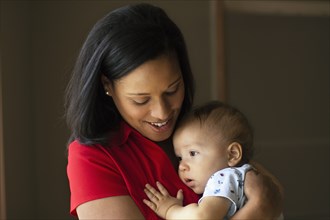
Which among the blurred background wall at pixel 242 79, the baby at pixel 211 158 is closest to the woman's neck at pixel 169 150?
the baby at pixel 211 158

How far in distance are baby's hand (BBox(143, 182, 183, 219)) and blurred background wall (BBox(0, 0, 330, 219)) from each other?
6.17 ft

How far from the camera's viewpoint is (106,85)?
1.44 metres

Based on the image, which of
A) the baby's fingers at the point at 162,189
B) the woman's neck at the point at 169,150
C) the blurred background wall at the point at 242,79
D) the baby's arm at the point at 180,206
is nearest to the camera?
the baby's arm at the point at 180,206

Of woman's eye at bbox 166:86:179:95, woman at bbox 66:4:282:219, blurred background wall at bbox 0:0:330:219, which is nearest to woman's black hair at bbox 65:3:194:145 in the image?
woman at bbox 66:4:282:219

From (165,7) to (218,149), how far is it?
2052mm

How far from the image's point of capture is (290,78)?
11.0 ft

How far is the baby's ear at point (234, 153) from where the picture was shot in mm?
1443

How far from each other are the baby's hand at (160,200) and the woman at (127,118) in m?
0.02

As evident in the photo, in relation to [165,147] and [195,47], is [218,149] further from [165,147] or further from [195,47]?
[195,47]

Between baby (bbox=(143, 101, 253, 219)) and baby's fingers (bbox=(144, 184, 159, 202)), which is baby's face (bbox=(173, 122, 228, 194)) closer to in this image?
baby (bbox=(143, 101, 253, 219))

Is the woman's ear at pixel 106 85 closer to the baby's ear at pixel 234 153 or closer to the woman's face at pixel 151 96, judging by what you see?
the woman's face at pixel 151 96

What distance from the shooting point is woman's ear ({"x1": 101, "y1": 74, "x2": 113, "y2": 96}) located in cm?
142

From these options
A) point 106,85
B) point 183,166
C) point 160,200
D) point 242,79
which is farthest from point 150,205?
point 242,79

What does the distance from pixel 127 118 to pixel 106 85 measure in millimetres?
122
